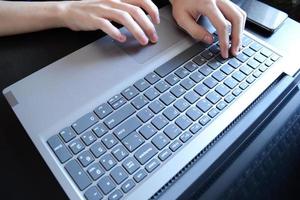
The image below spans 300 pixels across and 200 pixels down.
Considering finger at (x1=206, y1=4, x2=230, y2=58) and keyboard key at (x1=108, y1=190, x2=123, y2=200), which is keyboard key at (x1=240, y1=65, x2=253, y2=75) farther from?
keyboard key at (x1=108, y1=190, x2=123, y2=200)

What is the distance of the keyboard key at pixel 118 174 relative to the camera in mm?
354

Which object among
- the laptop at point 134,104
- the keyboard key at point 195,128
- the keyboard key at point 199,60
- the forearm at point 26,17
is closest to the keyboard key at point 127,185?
the laptop at point 134,104

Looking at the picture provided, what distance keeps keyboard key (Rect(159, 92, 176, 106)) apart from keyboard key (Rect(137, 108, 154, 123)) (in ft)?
→ 0.09

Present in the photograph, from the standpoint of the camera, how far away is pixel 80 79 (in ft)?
1.47

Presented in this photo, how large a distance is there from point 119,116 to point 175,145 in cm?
8

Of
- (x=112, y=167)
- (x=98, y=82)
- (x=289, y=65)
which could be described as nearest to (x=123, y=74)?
(x=98, y=82)

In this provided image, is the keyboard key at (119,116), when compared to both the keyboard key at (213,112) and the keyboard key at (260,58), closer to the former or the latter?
the keyboard key at (213,112)

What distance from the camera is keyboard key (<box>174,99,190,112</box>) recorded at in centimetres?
42

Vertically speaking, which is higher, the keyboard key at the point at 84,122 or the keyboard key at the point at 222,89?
the keyboard key at the point at 84,122

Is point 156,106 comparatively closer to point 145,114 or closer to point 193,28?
point 145,114

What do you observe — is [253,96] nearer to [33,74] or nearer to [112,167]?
[112,167]

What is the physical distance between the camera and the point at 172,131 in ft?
1.29

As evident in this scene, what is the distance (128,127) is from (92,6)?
0.24 metres

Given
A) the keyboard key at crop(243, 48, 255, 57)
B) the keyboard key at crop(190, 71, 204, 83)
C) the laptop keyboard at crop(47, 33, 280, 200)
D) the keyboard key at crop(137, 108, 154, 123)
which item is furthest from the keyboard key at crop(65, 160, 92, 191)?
the keyboard key at crop(243, 48, 255, 57)
